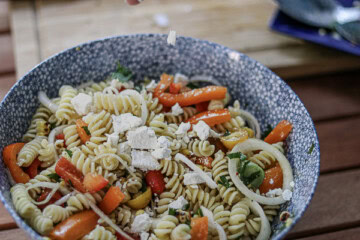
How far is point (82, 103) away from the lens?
2.37 metres

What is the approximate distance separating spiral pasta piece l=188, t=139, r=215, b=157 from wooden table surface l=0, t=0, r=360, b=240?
27.6 inches

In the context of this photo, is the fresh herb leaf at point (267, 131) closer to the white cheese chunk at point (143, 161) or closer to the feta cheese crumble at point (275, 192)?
the feta cheese crumble at point (275, 192)

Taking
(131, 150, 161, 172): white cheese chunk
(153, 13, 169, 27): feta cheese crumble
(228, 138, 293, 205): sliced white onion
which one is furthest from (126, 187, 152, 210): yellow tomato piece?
Result: (153, 13, 169, 27): feta cheese crumble

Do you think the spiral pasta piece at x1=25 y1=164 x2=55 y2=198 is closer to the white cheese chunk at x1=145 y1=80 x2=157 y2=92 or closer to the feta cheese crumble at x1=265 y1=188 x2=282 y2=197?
the white cheese chunk at x1=145 y1=80 x2=157 y2=92

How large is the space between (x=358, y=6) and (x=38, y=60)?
2.88 meters

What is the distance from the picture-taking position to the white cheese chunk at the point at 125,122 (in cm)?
225

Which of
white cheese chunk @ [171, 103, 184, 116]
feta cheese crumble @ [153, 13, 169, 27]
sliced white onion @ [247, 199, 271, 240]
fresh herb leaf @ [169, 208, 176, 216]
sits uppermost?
feta cheese crumble @ [153, 13, 169, 27]

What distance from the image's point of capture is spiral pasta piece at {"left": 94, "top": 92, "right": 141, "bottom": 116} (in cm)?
238

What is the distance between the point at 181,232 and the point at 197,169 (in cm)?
40

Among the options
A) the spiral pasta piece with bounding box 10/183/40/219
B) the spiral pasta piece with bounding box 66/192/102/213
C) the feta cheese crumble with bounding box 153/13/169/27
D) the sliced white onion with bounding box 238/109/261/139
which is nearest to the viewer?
the spiral pasta piece with bounding box 10/183/40/219

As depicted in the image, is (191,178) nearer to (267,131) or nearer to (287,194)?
(287,194)

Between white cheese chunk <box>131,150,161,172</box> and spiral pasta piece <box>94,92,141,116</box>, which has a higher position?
spiral pasta piece <box>94,92,141,116</box>

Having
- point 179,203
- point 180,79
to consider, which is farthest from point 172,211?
point 180,79

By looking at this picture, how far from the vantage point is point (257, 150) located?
95.5 inches
